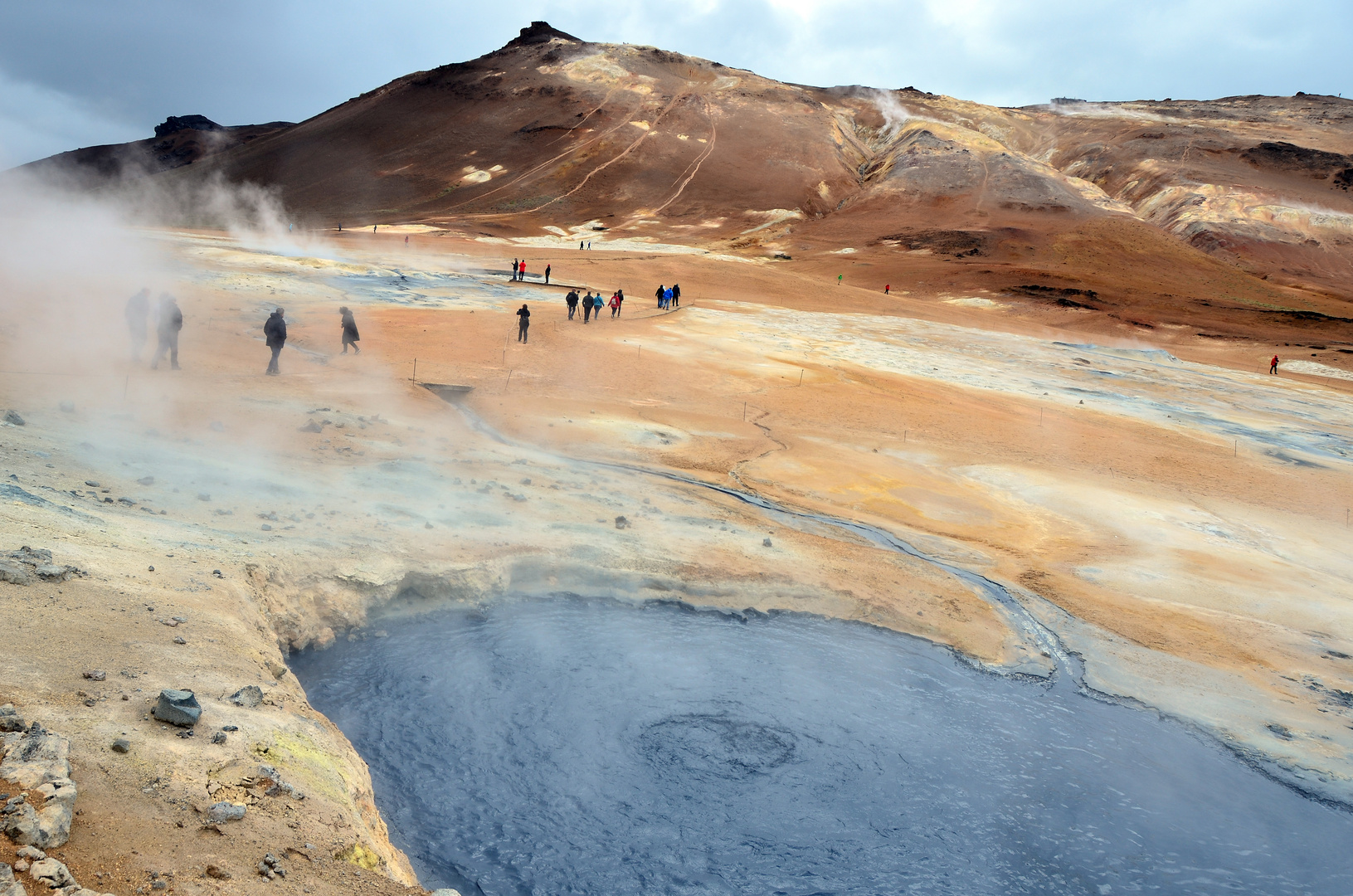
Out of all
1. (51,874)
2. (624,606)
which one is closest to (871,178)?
(624,606)

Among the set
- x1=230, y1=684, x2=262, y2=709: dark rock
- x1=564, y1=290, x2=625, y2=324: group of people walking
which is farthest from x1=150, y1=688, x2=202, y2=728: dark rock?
x1=564, y1=290, x2=625, y2=324: group of people walking

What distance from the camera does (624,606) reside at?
9992mm

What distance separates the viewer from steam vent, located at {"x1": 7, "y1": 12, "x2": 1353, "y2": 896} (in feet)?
18.6

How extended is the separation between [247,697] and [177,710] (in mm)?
655

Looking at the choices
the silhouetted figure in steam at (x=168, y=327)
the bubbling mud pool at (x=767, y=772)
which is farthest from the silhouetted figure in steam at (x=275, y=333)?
the bubbling mud pool at (x=767, y=772)

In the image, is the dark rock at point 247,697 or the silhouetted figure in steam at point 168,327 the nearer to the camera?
the dark rock at point 247,697

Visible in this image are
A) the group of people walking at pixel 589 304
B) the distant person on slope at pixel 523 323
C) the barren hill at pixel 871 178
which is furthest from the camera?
the barren hill at pixel 871 178

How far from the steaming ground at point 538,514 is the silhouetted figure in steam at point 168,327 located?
385mm

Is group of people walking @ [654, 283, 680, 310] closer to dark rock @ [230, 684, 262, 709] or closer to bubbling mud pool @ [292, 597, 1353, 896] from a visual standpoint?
bubbling mud pool @ [292, 597, 1353, 896]

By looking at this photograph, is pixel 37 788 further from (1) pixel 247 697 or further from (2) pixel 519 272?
(2) pixel 519 272

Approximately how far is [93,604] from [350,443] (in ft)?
21.8

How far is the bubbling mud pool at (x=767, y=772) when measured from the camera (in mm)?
6500

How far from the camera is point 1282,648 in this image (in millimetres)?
10453

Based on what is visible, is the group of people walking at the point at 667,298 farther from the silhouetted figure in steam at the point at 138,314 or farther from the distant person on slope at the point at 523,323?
the silhouetted figure in steam at the point at 138,314
